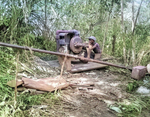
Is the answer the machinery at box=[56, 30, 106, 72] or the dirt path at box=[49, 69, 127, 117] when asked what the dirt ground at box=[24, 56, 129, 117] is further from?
the machinery at box=[56, 30, 106, 72]

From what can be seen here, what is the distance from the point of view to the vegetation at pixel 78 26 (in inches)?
130

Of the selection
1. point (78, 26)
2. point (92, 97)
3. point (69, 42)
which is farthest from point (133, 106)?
point (78, 26)

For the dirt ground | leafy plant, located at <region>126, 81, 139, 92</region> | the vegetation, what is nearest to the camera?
the dirt ground

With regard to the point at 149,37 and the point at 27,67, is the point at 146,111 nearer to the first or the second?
the point at 27,67

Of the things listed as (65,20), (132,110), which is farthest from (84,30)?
(132,110)

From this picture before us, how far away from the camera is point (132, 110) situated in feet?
7.41

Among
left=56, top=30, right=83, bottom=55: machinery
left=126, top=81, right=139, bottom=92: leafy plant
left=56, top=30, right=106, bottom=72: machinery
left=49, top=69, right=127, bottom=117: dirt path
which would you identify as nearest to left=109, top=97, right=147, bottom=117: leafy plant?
left=49, top=69, right=127, bottom=117: dirt path

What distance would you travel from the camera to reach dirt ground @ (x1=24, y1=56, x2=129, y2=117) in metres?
2.14

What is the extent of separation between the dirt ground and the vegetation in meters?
0.24

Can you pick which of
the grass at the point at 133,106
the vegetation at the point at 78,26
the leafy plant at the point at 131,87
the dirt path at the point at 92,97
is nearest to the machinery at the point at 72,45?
the dirt path at the point at 92,97

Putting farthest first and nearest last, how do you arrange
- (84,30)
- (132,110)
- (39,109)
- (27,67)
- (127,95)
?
(84,30) → (27,67) → (127,95) → (132,110) → (39,109)

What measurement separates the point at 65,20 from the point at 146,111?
404 cm

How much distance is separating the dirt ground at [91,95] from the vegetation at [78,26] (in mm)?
236

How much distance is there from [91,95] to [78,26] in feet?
11.1
